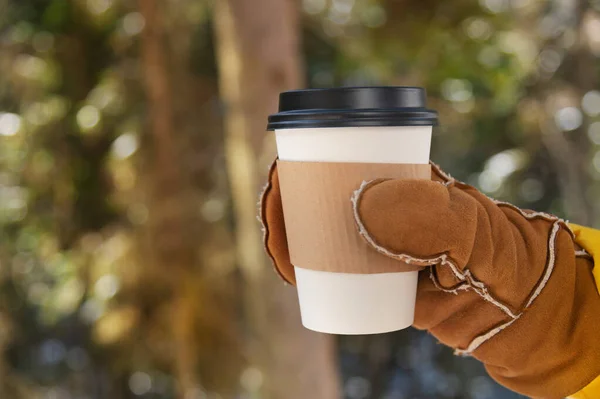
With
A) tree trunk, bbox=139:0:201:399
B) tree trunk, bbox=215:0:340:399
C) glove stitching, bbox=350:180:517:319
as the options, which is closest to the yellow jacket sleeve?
glove stitching, bbox=350:180:517:319

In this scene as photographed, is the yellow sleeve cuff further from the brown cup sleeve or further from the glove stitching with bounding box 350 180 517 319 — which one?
the brown cup sleeve

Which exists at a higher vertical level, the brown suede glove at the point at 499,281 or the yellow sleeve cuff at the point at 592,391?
the brown suede glove at the point at 499,281

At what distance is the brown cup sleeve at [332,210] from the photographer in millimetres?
713

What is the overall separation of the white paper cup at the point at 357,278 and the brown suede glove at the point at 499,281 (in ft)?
0.15

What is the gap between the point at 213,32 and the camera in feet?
17.7

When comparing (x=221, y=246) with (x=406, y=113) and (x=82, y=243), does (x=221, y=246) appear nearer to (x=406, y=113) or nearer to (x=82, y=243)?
(x=82, y=243)

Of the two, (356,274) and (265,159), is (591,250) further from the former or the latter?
(265,159)

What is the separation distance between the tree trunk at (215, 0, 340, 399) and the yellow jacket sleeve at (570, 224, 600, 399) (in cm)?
187

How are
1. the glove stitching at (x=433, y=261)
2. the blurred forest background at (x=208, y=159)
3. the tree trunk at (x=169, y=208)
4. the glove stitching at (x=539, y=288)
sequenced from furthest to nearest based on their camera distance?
the tree trunk at (x=169, y=208), the blurred forest background at (x=208, y=159), the glove stitching at (x=539, y=288), the glove stitching at (x=433, y=261)

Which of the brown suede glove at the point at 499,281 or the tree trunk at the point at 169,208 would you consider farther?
the tree trunk at the point at 169,208

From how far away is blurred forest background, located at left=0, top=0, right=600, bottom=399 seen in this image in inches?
114

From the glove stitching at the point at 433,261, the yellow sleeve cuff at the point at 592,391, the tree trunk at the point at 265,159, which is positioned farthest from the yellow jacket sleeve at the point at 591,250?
the tree trunk at the point at 265,159

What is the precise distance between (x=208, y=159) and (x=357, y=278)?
4.18m

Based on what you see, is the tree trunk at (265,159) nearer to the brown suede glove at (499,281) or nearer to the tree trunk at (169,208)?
the tree trunk at (169,208)
